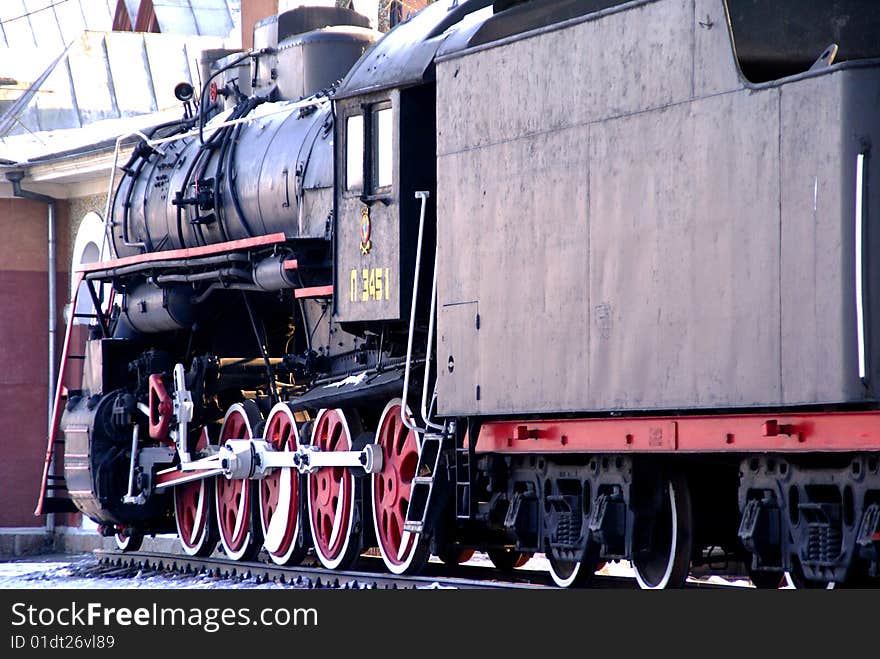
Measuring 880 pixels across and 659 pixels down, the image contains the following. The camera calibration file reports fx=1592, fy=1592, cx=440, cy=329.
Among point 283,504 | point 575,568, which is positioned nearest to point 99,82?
point 283,504

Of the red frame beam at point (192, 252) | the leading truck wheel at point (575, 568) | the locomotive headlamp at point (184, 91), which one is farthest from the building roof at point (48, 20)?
the leading truck wheel at point (575, 568)

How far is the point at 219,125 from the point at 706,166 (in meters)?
7.14

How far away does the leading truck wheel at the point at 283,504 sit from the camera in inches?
496

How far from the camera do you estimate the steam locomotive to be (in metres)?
7.38

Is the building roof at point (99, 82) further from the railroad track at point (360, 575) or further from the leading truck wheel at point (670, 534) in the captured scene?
the leading truck wheel at point (670, 534)

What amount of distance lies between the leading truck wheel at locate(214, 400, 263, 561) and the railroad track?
0.65 ft

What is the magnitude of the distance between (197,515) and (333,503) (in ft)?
8.71

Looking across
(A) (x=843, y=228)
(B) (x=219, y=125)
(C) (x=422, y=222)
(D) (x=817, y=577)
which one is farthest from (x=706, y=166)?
(B) (x=219, y=125)

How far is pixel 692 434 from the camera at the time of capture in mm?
8102

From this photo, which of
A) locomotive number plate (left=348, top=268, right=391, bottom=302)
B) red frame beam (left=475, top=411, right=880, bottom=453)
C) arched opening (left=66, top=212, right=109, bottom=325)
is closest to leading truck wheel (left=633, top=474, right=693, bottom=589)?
red frame beam (left=475, top=411, right=880, bottom=453)

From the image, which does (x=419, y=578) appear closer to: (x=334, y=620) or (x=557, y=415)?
(x=557, y=415)

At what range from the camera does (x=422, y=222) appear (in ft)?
33.8

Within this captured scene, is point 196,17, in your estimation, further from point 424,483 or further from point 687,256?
point 687,256

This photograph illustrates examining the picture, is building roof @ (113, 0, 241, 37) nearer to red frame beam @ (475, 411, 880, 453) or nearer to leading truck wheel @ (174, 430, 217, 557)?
leading truck wheel @ (174, 430, 217, 557)
